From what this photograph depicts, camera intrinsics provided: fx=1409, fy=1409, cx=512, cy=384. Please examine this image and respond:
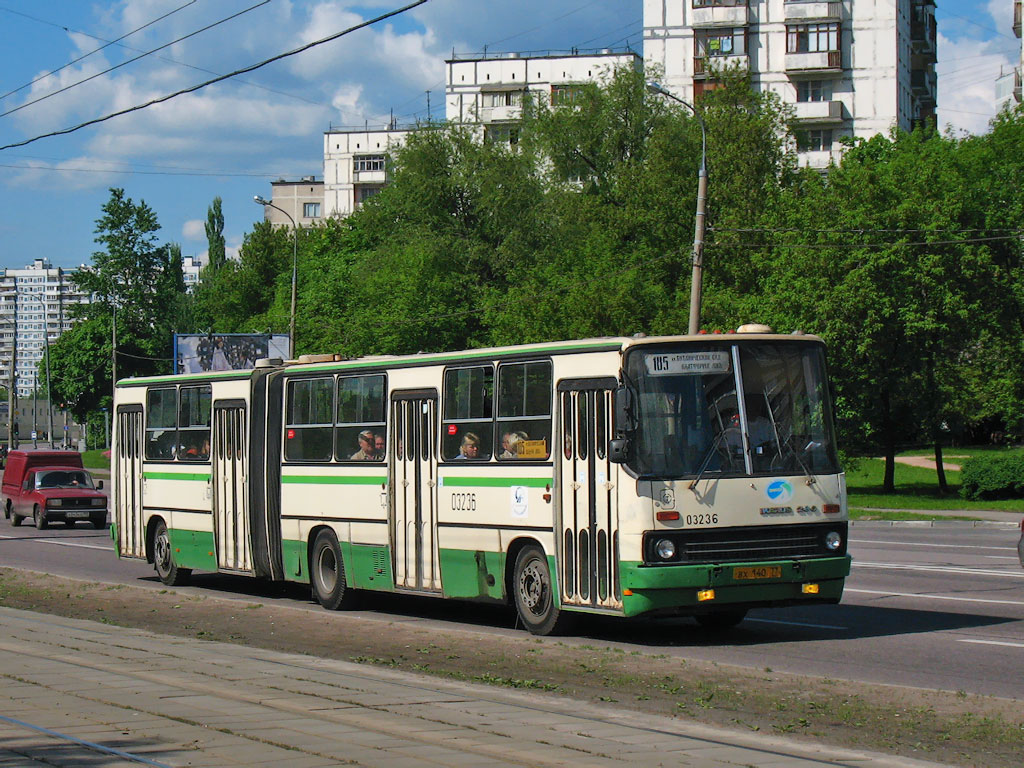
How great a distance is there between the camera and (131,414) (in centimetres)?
2272

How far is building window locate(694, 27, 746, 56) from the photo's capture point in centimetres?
7212

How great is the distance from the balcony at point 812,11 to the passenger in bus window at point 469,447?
6033 cm

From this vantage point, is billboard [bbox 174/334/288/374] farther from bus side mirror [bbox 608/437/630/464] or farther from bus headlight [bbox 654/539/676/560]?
bus headlight [bbox 654/539/676/560]

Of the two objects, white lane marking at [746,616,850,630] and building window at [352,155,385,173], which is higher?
building window at [352,155,385,173]

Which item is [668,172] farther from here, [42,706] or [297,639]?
[42,706]

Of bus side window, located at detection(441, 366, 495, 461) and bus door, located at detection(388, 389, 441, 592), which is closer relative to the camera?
bus side window, located at detection(441, 366, 495, 461)

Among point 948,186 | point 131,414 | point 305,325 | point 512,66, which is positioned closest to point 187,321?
point 512,66

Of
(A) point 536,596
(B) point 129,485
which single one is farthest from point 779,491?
(B) point 129,485

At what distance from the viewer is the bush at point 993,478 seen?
39750mm

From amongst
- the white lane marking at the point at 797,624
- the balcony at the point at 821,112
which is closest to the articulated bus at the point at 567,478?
the white lane marking at the point at 797,624

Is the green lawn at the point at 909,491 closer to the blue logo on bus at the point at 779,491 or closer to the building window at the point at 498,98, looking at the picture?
the blue logo on bus at the point at 779,491

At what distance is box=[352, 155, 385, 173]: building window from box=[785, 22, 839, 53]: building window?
4017 centimetres

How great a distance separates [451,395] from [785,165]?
43.0 metres

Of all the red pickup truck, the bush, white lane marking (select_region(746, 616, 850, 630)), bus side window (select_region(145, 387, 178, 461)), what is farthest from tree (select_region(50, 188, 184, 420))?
white lane marking (select_region(746, 616, 850, 630))
